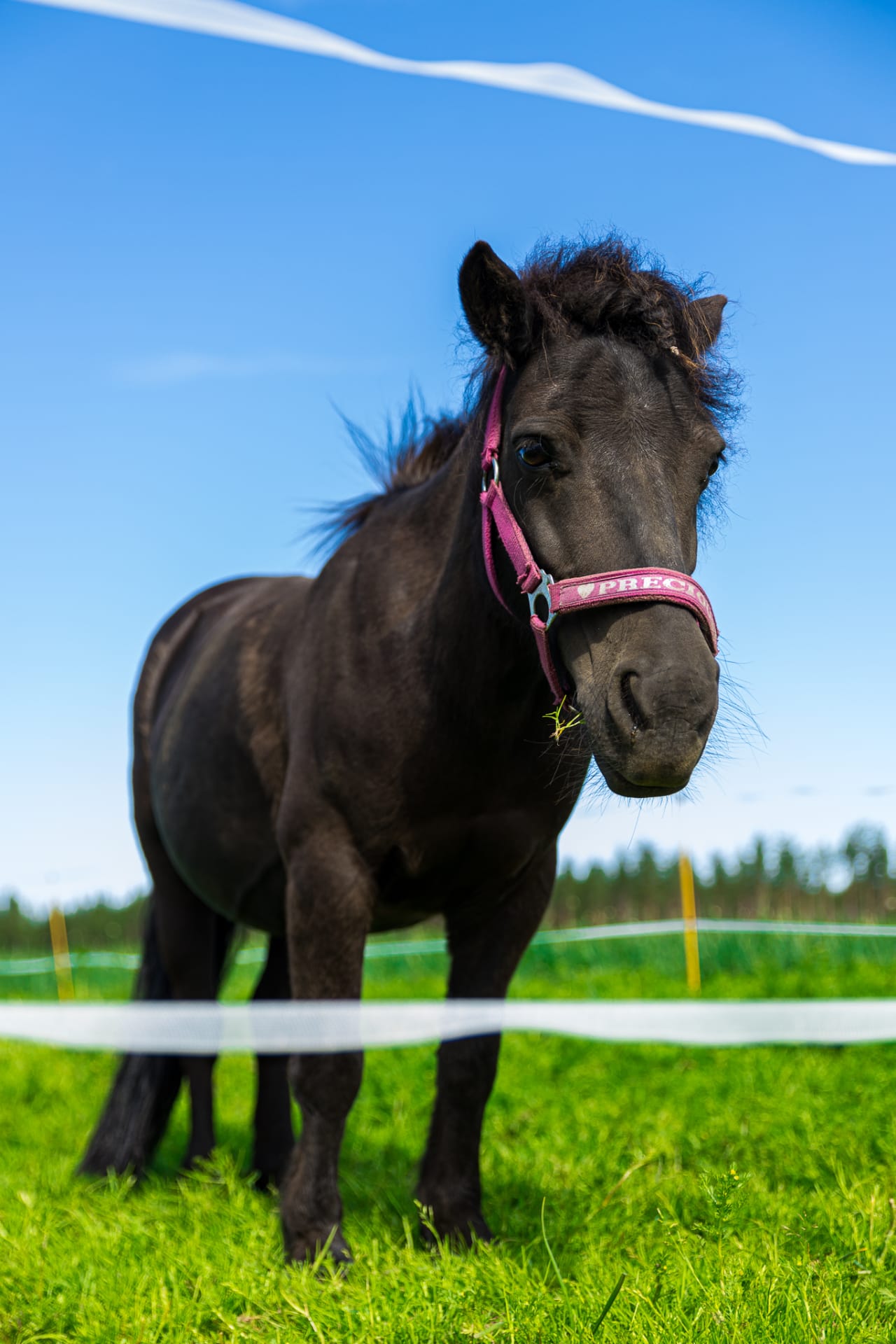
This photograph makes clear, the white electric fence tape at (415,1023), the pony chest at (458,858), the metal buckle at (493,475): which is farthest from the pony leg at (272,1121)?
the metal buckle at (493,475)

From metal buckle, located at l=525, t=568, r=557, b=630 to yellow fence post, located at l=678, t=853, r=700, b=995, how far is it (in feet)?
17.1

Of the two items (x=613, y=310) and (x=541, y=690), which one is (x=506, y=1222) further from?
(x=613, y=310)

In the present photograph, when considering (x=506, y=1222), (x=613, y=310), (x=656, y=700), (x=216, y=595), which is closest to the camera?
(x=656, y=700)

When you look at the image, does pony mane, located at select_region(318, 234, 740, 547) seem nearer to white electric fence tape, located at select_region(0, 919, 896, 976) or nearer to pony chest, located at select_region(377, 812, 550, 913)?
pony chest, located at select_region(377, 812, 550, 913)

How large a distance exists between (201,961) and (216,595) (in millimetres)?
1715

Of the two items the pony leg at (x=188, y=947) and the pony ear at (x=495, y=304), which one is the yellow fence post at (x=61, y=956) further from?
the pony ear at (x=495, y=304)

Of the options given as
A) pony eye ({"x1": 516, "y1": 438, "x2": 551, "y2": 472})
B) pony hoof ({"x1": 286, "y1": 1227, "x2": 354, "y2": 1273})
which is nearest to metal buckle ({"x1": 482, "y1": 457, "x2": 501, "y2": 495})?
pony eye ({"x1": 516, "y1": 438, "x2": 551, "y2": 472})

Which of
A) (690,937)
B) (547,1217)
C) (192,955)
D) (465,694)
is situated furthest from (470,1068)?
(690,937)

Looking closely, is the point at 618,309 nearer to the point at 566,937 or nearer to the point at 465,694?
the point at 465,694

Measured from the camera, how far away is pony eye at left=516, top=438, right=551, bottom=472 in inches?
97.0

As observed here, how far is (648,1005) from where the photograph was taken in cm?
344

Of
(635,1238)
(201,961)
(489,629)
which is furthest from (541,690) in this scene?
(201,961)

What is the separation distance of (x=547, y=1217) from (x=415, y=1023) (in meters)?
0.73

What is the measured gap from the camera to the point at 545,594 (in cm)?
245
